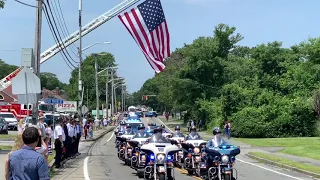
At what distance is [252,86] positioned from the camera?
56719mm

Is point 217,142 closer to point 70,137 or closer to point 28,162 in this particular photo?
point 70,137

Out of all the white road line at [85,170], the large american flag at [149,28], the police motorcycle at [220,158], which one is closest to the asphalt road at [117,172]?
the white road line at [85,170]

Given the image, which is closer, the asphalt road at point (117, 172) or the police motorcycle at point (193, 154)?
the asphalt road at point (117, 172)

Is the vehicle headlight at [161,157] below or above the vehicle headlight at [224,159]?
above

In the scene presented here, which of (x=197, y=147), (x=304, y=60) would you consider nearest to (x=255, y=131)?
(x=304, y=60)

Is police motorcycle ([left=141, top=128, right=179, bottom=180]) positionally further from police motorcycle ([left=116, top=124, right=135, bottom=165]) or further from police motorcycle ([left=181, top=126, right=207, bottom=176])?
police motorcycle ([left=116, top=124, right=135, bottom=165])

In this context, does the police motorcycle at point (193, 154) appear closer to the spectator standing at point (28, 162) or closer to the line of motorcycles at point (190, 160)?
the line of motorcycles at point (190, 160)

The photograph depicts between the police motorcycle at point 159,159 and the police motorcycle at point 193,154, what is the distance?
185cm

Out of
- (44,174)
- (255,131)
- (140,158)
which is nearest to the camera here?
(44,174)

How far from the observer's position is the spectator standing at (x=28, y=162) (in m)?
6.15

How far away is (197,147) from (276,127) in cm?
3310

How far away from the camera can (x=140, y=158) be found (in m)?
17.8

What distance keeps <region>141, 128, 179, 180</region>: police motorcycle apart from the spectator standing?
A: 29.3 feet

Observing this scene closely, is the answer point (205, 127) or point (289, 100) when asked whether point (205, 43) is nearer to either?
point (205, 127)
